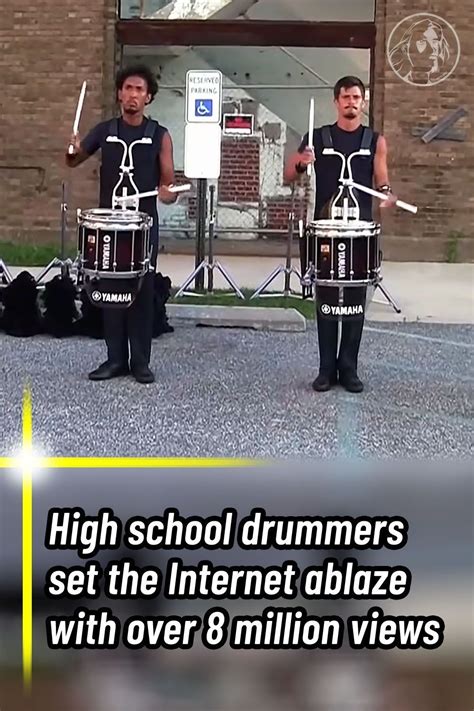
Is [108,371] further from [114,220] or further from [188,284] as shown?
[188,284]

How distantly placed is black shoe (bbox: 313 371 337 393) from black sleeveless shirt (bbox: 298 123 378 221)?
101 cm

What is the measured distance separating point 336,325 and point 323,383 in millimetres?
369

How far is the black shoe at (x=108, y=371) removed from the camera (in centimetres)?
743

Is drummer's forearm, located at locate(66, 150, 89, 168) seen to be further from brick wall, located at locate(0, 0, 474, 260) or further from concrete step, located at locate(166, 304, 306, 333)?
brick wall, located at locate(0, 0, 474, 260)

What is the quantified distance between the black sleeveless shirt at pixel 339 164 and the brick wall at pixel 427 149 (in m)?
6.75

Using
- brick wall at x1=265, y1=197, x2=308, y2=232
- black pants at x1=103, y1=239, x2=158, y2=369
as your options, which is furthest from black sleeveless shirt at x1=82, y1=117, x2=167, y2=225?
brick wall at x1=265, y1=197, x2=308, y2=232

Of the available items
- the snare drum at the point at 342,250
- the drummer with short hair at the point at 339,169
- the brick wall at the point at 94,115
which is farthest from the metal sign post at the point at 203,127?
the snare drum at the point at 342,250

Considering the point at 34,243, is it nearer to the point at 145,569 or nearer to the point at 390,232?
the point at 390,232

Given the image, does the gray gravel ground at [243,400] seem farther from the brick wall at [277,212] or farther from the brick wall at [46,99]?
the brick wall at [277,212]

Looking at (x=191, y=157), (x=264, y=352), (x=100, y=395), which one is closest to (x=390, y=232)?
(x=191, y=157)

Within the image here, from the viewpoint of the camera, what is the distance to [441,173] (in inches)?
541

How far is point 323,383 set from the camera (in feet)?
23.9

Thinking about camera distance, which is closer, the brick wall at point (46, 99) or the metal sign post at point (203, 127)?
the metal sign post at point (203, 127)

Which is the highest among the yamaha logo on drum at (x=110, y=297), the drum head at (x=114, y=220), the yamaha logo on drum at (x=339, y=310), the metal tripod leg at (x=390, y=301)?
the drum head at (x=114, y=220)
